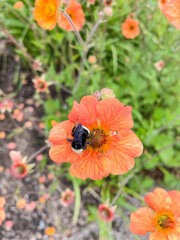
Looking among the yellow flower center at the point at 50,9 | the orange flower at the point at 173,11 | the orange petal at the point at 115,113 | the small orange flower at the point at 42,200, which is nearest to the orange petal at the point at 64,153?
the orange petal at the point at 115,113

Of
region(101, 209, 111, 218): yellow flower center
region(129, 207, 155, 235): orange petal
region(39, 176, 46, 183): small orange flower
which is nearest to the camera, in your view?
region(129, 207, 155, 235): orange petal

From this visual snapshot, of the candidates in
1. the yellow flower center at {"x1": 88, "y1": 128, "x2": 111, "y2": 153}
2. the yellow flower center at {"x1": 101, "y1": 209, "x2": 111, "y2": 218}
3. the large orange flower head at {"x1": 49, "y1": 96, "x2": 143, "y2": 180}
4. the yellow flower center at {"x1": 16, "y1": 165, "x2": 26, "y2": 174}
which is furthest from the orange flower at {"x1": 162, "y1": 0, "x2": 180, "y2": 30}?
the yellow flower center at {"x1": 16, "y1": 165, "x2": 26, "y2": 174}

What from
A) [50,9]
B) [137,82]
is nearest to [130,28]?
[137,82]

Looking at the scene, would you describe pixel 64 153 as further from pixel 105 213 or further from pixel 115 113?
pixel 105 213

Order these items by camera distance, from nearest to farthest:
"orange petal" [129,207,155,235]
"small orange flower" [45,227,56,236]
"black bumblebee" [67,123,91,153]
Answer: "black bumblebee" [67,123,91,153], "orange petal" [129,207,155,235], "small orange flower" [45,227,56,236]

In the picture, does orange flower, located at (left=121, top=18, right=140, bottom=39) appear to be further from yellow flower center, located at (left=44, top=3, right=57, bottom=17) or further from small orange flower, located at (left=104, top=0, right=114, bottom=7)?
yellow flower center, located at (left=44, top=3, right=57, bottom=17)

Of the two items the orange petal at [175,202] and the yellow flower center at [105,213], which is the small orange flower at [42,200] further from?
the orange petal at [175,202]
